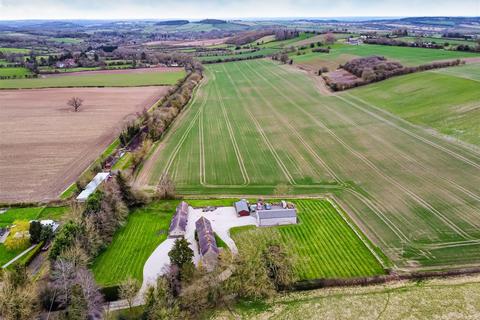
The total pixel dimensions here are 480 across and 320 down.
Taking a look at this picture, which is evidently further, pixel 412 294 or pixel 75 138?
pixel 75 138

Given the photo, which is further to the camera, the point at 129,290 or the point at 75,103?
the point at 75,103

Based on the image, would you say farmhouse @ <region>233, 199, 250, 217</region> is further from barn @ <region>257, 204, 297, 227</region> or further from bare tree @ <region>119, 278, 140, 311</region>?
bare tree @ <region>119, 278, 140, 311</region>

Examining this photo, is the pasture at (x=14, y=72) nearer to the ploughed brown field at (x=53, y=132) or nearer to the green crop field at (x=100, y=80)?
the green crop field at (x=100, y=80)

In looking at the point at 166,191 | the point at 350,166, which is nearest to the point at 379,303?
the point at 350,166

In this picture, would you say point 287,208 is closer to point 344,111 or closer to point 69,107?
point 344,111

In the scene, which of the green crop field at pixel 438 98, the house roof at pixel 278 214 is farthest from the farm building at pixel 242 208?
the green crop field at pixel 438 98

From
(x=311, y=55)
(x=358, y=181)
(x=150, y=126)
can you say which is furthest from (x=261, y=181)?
(x=311, y=55)

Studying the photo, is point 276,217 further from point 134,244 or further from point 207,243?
point 134,244
